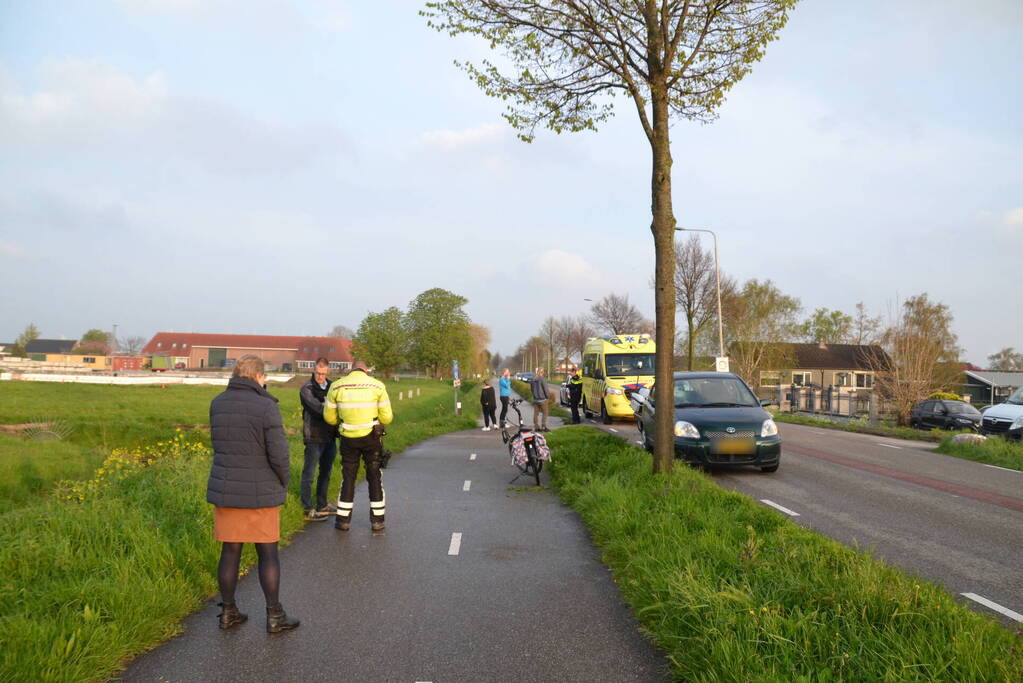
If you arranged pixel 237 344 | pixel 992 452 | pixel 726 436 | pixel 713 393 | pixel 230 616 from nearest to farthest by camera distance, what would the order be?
pixel 230 616 < pixel 726 436 < pixel 713 393 < pixel 992 452 < pixel 237 344

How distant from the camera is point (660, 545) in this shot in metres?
5.96

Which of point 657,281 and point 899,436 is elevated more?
point 657,281

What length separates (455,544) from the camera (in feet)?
23.0

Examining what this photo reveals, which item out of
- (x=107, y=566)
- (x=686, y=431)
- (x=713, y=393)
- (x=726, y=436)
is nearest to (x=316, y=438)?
(x=107, y=566)

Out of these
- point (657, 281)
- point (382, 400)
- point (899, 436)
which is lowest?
point (899, 436)

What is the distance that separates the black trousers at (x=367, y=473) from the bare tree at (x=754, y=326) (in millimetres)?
39294

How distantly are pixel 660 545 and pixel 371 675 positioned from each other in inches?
112

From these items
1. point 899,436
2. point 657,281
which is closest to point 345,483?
point 657,281

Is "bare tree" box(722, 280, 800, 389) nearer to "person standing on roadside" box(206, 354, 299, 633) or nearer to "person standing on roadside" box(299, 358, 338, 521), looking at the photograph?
"person standing on roadside" box(299, 358, 338, 521)

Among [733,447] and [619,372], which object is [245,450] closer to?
[733,447]

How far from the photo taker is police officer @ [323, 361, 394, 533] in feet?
24.8

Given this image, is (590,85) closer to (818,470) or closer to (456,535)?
(456,535)

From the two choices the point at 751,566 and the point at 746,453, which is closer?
the point at 751,566

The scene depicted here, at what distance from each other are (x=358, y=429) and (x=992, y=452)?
43.4 feet
